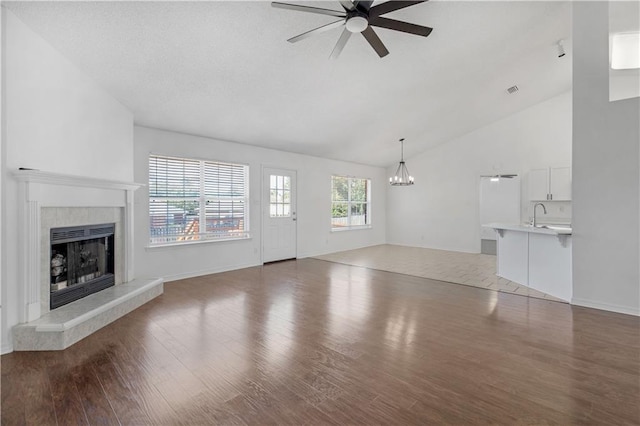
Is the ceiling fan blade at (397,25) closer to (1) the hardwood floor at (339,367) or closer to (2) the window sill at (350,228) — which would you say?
(1) the hardwood floor at (339,367)

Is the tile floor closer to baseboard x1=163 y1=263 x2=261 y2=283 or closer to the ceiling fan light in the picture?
baseboard x1=163 y1=263 x2=261 y2=283

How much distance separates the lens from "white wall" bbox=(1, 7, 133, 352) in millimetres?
2486

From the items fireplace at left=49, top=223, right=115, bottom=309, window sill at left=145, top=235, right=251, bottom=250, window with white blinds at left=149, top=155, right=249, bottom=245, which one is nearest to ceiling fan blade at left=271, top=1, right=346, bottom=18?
fireplace at left=49, top=223, right=115, bottom=309

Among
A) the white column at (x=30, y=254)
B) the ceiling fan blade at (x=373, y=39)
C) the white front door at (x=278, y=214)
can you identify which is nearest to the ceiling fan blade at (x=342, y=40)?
the ceiling fan blade at (x=373, y=39)

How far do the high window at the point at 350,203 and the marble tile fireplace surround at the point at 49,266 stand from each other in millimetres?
5539

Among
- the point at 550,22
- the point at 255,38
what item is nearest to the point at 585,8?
the point at 550,22

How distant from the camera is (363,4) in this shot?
2.38m

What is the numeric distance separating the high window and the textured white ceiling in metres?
2.21

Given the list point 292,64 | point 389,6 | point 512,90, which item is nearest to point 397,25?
point 389,6

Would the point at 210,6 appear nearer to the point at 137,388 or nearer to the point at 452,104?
the point at 137,388

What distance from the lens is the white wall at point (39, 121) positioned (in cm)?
249

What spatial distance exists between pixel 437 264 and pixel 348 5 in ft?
17.7

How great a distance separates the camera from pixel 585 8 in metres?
3.66

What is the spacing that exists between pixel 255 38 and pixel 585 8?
4.06 metres
